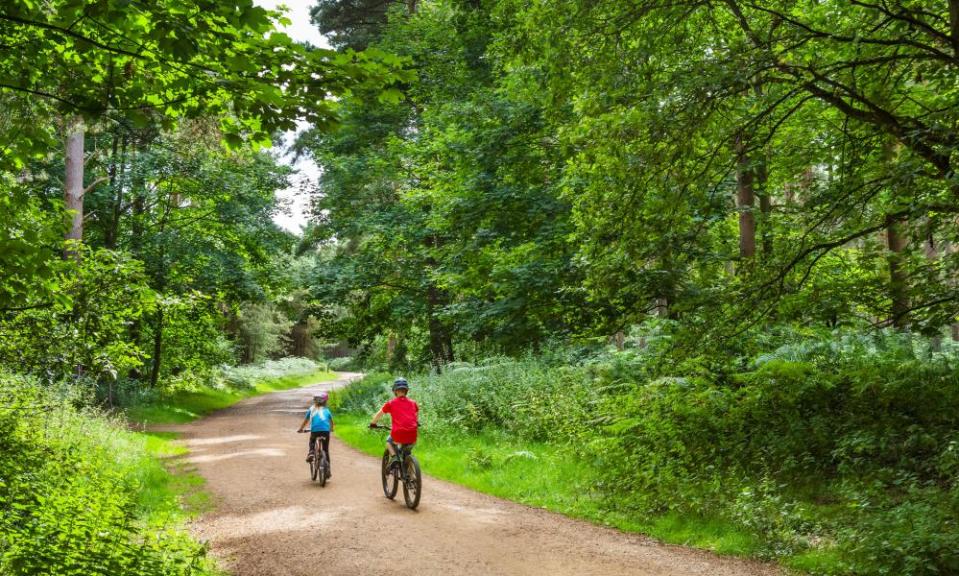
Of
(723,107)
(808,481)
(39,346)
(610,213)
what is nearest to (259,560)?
(39,346)

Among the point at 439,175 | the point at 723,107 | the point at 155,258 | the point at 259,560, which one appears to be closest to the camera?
the point at 259,560

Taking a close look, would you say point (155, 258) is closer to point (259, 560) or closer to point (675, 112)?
point (259, 560)

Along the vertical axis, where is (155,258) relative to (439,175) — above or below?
below

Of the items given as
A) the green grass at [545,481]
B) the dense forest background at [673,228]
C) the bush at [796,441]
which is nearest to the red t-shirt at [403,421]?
the green grass at [545,481]

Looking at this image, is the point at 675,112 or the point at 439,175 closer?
the point at 675,112

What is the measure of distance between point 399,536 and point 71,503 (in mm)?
3668

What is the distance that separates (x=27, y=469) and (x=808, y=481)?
9822 millimetres

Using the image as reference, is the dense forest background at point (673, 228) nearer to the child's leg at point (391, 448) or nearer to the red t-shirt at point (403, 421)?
the red t-shirt at point (403, 421)

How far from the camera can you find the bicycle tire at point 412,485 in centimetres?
974

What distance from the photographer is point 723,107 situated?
8086mm

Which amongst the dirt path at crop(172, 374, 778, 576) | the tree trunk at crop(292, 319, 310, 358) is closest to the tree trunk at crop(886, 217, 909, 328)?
the dirt path at crop(172, 374, 778, 576)

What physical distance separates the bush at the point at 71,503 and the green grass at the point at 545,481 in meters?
5.19

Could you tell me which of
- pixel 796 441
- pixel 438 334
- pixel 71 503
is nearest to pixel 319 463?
→ pixel 71 503

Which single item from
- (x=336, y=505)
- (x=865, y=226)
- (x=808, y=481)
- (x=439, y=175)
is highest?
(x=439, y=175)
